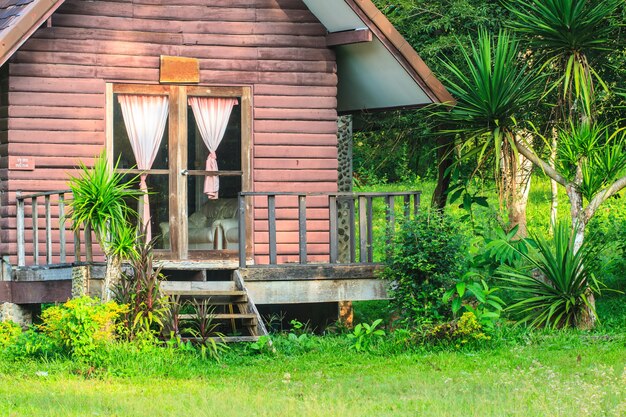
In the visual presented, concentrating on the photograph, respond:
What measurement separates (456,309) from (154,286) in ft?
10.8

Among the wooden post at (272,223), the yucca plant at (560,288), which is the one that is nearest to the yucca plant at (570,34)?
the yucca plant at (560,288)

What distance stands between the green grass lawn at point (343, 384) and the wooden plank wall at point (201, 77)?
120 inches

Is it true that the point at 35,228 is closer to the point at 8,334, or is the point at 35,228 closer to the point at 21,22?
the point at 8,334

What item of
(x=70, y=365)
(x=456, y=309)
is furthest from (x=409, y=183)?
(x=70, y=365)

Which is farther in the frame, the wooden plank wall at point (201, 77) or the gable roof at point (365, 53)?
the wooden plank wall at point (201, 77)

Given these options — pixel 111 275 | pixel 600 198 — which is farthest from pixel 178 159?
pixel 600 198

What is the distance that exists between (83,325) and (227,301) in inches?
93.1

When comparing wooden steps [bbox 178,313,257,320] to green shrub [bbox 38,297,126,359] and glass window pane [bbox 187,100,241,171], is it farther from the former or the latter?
glass window pane [bbox 187,100,241,171]

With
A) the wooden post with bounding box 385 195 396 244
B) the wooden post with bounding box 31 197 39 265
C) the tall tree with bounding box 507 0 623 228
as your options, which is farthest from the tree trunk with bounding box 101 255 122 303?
the tall tree with bounding box 507 0 623 228

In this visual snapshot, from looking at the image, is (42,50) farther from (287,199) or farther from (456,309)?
(456,309)

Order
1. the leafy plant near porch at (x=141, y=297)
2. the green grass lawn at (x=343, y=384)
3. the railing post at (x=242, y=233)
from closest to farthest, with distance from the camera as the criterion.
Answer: the green grass lawn at (x=343, y=384) → the leafy plant near porch at (x=141, y=297) → the railing post at (x=242, y=233)

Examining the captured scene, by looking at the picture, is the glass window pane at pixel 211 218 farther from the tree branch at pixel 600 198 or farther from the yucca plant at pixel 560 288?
the tree branch at pixel 600 198

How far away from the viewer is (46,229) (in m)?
13.6

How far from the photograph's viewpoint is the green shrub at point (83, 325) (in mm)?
11227
